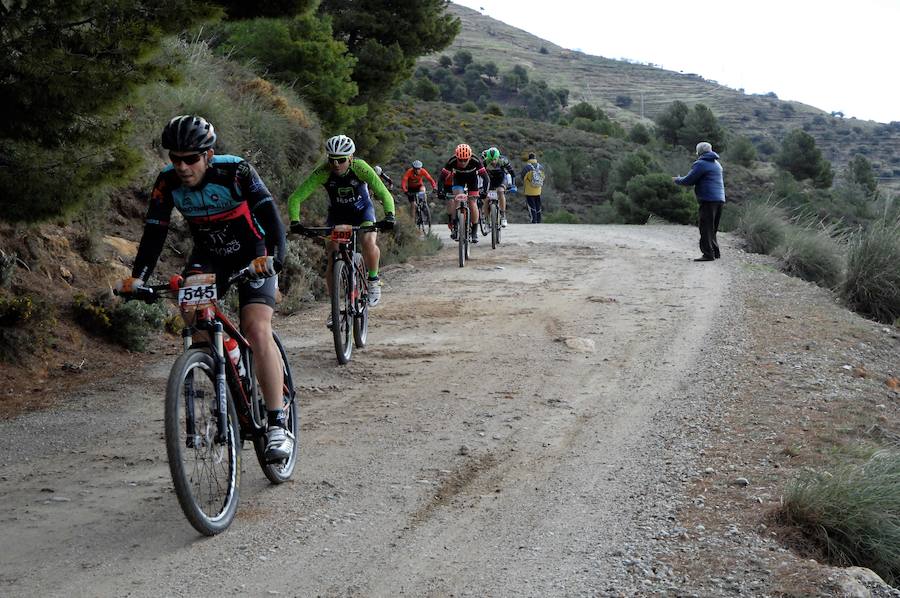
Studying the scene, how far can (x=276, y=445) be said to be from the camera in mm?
5406

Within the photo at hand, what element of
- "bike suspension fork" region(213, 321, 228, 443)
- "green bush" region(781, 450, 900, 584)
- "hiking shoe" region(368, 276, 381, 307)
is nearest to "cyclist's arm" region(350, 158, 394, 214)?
"hiking shoe" region(368, 276, 381, 307)

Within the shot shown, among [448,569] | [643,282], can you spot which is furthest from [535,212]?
[448,569]

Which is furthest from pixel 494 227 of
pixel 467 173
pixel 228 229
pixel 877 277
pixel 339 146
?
pixel 228 229

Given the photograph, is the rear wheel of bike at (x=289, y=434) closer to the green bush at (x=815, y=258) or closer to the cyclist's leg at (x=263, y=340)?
the cyclist's leg at (x=263, y=340)

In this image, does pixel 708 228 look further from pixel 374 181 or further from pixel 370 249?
pixel 374 181

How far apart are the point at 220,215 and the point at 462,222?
11747mm

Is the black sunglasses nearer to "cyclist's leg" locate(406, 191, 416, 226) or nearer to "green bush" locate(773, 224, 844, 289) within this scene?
"green bush" locate(773, 224, 844, 289)

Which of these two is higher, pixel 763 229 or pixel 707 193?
pixel 707 193

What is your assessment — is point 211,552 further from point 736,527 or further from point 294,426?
point 736,527

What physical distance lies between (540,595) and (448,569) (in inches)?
20.3

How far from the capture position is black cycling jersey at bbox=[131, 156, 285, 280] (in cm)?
536

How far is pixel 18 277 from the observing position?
384 inches

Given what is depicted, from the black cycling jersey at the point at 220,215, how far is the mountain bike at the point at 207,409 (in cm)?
39

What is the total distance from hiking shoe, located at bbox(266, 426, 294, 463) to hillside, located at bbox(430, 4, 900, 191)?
84809mm
